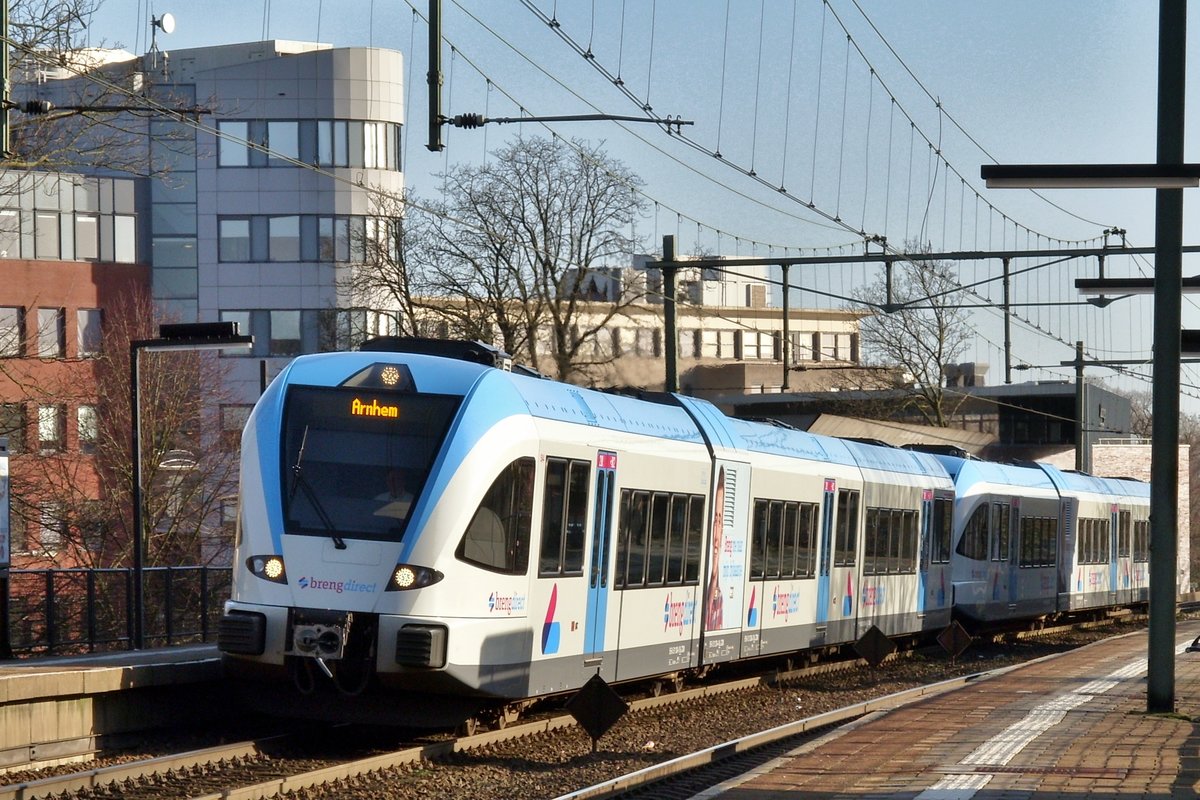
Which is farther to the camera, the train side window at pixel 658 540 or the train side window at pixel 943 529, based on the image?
the train side window at pixel 943 529

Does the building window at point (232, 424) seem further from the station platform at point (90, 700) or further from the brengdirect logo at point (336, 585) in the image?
the brengdirect logo at point (336, 585)

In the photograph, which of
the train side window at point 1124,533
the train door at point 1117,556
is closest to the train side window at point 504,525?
the train door at point 1117,556

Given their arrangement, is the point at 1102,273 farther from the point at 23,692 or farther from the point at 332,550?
the point at 23,692

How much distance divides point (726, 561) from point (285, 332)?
47829 mm

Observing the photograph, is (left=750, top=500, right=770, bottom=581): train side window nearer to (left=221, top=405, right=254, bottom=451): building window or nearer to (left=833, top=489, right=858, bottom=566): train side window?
(left=833, top=489, right=858, bottom=566): train side window

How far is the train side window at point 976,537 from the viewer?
2942 cm

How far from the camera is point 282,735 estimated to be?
13547 mm

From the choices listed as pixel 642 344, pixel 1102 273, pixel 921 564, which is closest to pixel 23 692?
pixel 921 564

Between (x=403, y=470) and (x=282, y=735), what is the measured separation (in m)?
2.26

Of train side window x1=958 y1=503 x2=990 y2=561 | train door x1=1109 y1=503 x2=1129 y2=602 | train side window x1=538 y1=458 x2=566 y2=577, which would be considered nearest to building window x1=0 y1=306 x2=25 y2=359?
train side window x1=538 y1=458 x2=566 y2=577

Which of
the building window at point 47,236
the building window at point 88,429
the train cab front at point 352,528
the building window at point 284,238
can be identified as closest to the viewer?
the train cab front at point 352,528

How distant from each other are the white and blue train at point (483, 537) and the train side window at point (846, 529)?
257 centimetres

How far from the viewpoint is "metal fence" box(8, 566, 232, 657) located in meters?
18.5

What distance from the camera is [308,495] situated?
13.4 m
